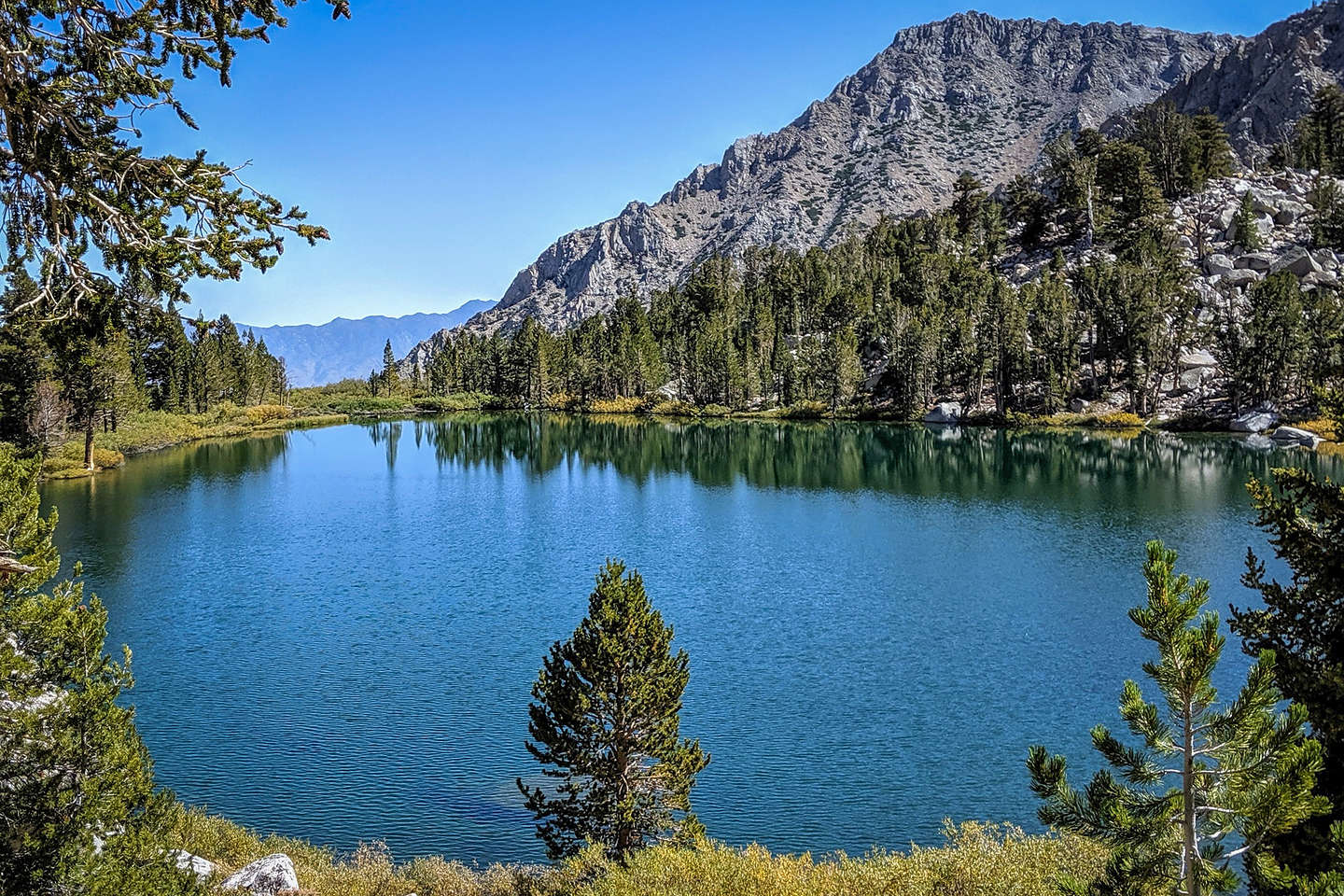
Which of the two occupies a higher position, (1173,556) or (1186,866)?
(1173,556)

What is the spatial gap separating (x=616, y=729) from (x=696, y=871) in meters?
4.40

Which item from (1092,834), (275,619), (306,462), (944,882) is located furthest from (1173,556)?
(306,462)

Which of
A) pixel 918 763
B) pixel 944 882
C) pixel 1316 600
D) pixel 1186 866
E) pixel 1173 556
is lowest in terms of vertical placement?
pixel 918 763

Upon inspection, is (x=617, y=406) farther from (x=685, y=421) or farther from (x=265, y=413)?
(x=265, y=413)

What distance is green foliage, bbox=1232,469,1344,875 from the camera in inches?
403

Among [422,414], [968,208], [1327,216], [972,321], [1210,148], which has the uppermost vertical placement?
[1210,148]

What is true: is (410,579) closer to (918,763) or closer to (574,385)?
(918,763)

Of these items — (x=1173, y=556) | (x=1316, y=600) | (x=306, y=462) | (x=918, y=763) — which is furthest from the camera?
(x=306, y=462)

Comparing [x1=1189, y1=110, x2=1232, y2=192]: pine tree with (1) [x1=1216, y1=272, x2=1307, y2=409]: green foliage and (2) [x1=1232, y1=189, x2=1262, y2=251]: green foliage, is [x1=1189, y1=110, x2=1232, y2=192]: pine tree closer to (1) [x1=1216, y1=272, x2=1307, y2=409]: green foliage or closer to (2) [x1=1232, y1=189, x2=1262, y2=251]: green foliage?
(2) [x1=1232, y1=189, x2=1262, y2=251]: green foliage

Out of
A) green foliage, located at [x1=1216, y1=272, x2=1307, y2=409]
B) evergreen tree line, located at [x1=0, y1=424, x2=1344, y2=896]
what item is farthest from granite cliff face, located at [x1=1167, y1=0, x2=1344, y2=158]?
evergreen tree line, located at [x1=0, y1=424, x2=1344, y2=896]

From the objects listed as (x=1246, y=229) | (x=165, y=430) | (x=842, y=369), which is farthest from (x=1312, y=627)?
(x=1246, y=229)

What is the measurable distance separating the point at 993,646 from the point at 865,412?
9570cm

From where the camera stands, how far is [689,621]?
35312mm

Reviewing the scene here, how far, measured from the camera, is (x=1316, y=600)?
36.0 ft
